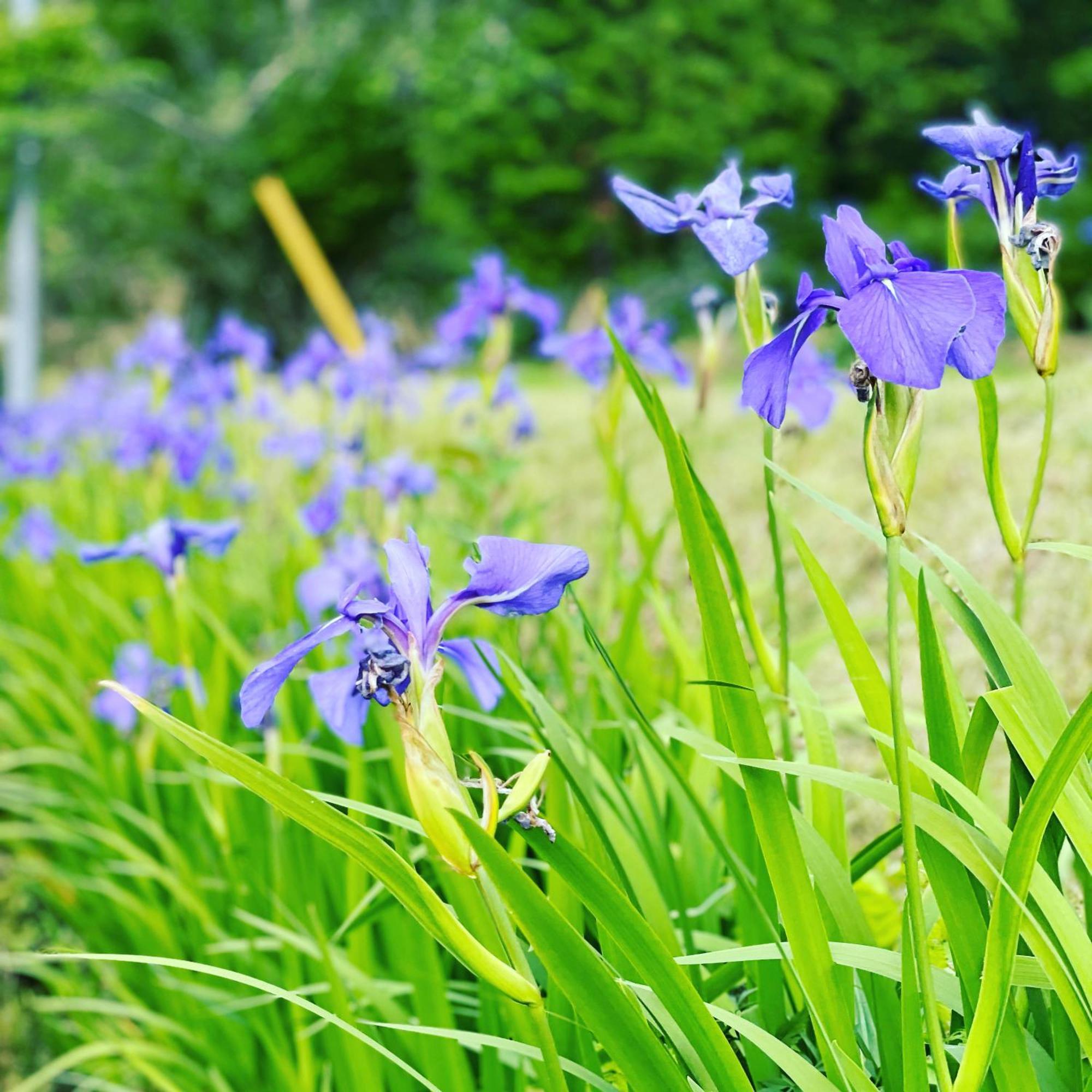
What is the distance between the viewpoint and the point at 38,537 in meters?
3.23

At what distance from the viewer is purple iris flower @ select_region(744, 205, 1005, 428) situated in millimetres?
655

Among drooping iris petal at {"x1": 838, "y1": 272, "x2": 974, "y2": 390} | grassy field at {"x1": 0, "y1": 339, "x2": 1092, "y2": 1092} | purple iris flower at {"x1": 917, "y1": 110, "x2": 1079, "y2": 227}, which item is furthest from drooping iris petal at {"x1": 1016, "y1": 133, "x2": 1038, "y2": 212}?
grassy field at {"x1": 0, "y1": 339, "x2": 1092, "y2": 1092}

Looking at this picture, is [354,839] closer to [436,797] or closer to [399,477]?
[436,797]

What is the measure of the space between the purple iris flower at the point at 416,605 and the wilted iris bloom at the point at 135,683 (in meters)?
1.39

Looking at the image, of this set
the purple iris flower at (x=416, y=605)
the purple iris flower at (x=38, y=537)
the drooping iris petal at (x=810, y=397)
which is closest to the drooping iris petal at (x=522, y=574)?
the purple iris flower at (x=416, y=605)

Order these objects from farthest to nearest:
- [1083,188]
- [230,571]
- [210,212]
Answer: [210,212] < [1083,188] < [230,571]

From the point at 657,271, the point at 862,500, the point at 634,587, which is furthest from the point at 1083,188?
the point at 634,587

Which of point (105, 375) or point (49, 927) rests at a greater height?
point (105, 375)

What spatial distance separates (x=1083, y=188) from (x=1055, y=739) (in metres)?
19.0

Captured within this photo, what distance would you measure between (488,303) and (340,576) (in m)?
0.85

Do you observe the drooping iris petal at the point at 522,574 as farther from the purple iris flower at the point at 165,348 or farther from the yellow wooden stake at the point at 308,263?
the yellow wooden stake at the point at 308,263

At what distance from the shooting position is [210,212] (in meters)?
21.4

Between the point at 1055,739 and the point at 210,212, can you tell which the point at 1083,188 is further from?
the point at 1055,739

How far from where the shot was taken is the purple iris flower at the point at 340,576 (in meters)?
1.84
